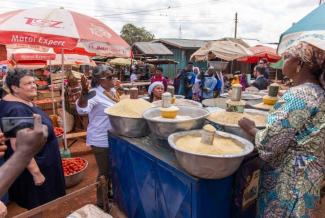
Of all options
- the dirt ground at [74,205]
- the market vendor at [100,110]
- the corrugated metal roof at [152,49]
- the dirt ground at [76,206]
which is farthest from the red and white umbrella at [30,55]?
the corrugated metal roof at [152,49]

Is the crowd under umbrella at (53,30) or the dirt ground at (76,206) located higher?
the crowd under umbrella at (53,30)

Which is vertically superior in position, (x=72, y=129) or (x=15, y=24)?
(x=15, y=24)

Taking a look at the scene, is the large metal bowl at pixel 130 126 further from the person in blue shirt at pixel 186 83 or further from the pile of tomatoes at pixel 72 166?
the person in blue shirt at pixel 186 83

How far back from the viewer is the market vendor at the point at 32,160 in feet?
6.98

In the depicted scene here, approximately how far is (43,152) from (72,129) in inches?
164

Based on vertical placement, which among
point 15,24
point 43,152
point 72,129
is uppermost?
point 15,24

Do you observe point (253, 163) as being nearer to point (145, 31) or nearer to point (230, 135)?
point (230, 135)

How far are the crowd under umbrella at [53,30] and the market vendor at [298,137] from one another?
214cm

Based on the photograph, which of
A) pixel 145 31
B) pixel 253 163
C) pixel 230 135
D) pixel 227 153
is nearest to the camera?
pixel 227 153

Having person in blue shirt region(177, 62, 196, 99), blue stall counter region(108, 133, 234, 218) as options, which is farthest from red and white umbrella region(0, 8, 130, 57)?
person in blue shirt region(177, 62, 196, 99)

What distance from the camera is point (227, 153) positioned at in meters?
1.44

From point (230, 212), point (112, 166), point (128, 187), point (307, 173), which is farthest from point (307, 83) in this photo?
point (112, 166)

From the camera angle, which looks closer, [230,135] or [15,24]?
[230,135]

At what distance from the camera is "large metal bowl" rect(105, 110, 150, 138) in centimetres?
207
